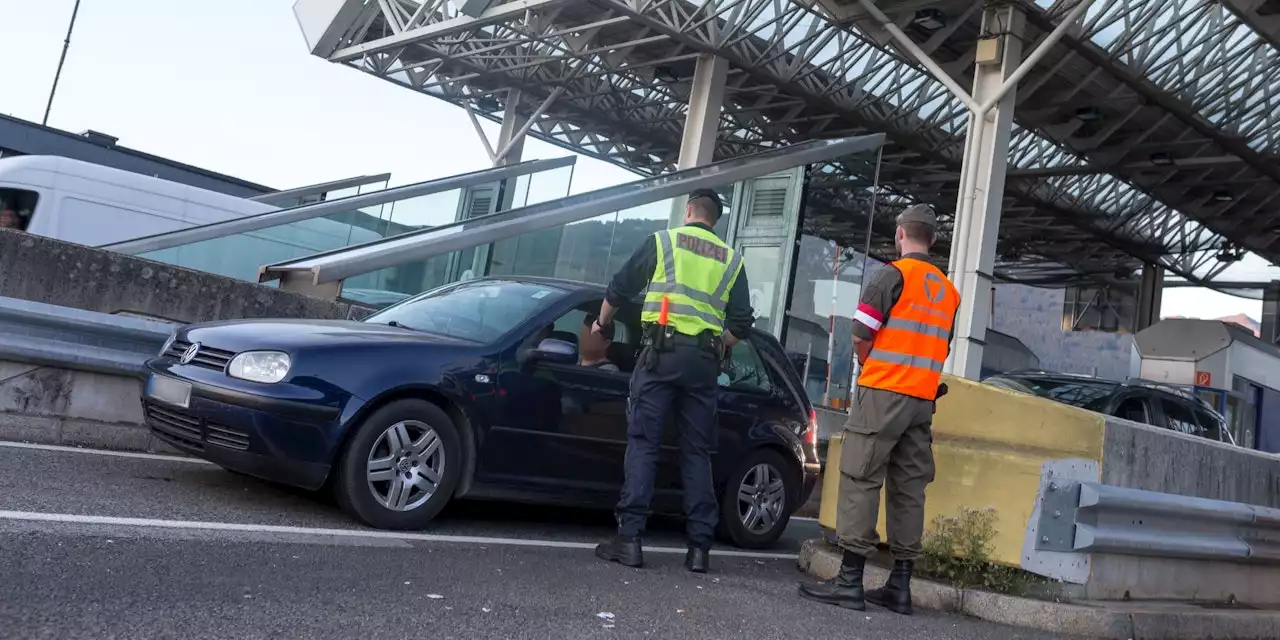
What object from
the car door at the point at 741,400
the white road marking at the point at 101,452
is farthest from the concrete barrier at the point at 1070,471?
the white road marking at the point at 101,452

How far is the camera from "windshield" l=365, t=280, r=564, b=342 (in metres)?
5.98

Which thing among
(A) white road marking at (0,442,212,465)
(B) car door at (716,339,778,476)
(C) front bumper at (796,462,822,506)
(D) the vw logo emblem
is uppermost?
(B) car door at (716,339,778,476)

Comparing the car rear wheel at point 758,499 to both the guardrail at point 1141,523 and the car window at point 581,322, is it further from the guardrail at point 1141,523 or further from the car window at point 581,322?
the guardrail at point 1141,523

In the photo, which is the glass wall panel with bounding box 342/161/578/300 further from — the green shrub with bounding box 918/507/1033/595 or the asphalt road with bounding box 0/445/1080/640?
the green shrub with bounding box 918/507/1033/595

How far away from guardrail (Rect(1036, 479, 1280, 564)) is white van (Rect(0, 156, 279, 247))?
12.9 metres

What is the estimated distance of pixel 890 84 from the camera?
79.5 feet

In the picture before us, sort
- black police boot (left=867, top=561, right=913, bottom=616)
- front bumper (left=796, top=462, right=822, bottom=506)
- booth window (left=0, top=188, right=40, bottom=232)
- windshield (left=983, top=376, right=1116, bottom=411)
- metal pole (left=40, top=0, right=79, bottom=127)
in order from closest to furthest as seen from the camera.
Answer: black police boot (left=867, top=561, right=913, bottom=616)
front bumper (left=796, top=462, right=822, bottom=506)
windshield (left=983, top=376, right=1116, bottom=411)
booth window (left=0, top=188, right=40, bottom=232)
metal pole (left=40, top=0, right=79, bottom=127)

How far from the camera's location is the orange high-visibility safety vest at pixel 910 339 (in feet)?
16.3

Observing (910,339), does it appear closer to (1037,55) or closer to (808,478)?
(808,478)

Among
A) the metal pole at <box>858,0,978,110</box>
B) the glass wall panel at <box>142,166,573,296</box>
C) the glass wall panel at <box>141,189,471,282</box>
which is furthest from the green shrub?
the metal pole at <box>858,0,978,110</box>

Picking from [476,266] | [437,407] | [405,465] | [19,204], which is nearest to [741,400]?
[437,407]

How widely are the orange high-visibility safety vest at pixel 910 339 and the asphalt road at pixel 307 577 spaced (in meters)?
1.05

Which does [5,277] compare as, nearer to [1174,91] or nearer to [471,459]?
[471,459]

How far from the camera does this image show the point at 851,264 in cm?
1473
